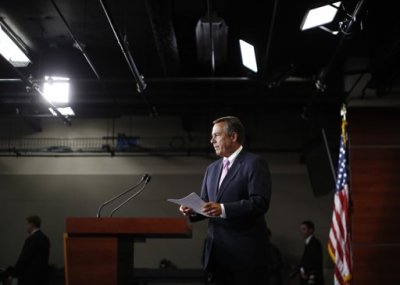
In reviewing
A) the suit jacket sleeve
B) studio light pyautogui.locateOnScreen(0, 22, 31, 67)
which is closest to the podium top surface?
the suit jacket sleeve

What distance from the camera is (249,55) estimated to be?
19.1 feet

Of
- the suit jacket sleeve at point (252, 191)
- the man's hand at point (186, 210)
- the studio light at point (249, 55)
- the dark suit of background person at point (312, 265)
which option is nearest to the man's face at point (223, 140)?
the suit jacket sleeve at point (252, 191)

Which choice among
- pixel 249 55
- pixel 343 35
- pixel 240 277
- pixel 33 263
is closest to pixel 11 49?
pixel 33 263

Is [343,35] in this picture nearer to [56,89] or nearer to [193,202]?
[193,202]

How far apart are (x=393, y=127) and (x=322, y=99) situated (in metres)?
0.99

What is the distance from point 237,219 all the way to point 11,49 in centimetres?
420

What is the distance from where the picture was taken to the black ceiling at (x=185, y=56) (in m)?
5.57

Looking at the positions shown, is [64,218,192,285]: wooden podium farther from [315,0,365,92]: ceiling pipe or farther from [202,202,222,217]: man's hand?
[315,0,365,92]: ceiling pipe

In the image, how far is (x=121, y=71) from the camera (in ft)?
24.7

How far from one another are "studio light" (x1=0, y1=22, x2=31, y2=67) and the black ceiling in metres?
0.19

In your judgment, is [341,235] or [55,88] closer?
[341,235]

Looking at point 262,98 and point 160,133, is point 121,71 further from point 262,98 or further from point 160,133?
point 262,98

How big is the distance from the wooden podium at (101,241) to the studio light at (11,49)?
3.28m

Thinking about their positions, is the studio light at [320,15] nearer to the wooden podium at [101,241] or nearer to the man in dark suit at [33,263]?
the wooden podium at [101,241]
